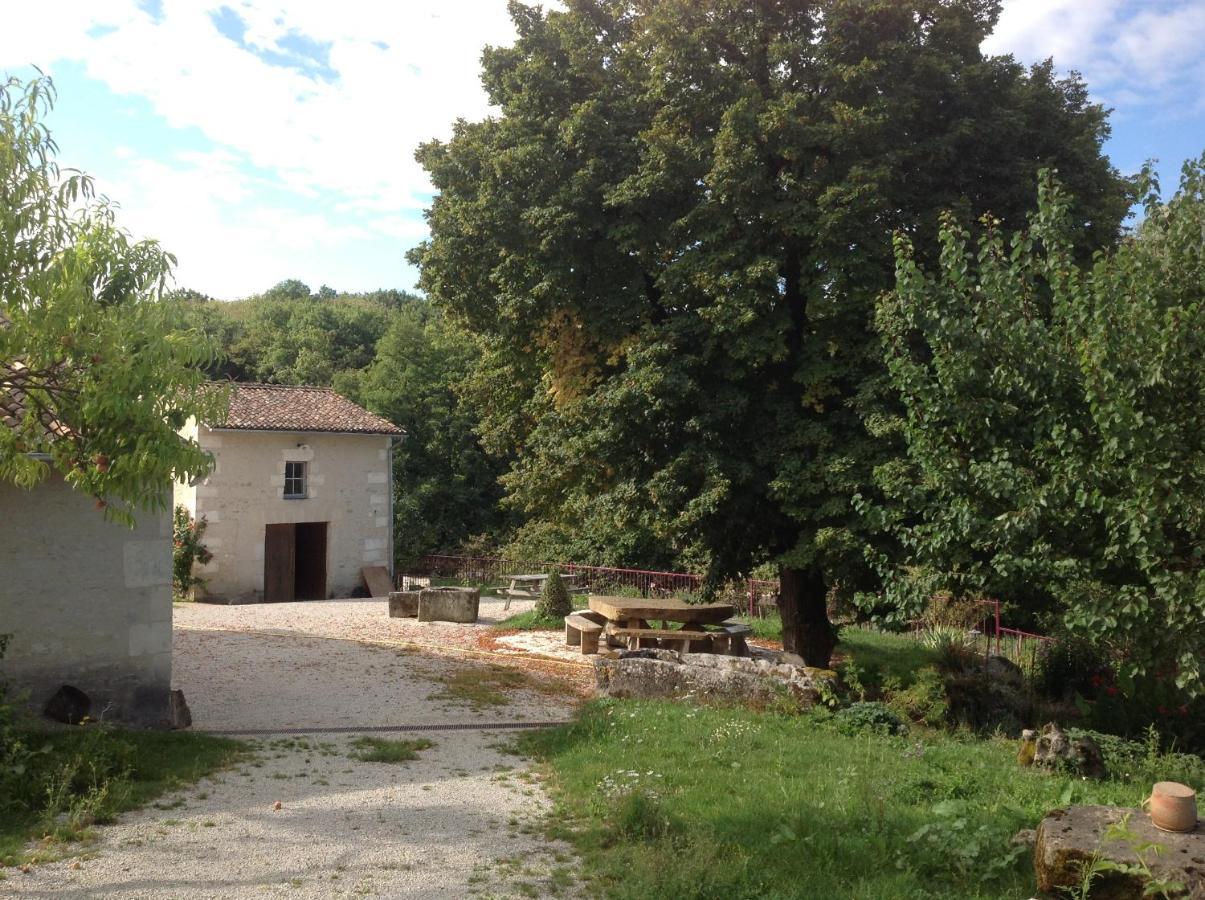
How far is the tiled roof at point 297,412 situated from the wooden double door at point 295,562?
8.33ft

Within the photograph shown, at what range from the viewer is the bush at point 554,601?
17.4 m

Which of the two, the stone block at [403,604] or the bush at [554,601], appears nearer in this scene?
the bush at [554,601]

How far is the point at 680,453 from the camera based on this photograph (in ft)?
39.7

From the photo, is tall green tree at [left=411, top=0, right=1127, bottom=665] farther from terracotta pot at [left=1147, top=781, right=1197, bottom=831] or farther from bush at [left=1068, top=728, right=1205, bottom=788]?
terracotta pot at [left=1147, top=781, right=1197, bottom=831]

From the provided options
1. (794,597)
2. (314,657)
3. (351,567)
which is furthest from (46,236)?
(351,567)

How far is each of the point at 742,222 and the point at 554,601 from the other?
8539 mm

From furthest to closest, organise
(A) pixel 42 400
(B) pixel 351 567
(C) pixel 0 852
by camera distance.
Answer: (B) pixel 351 567
(A) pixel 42 400
(C) pixel 0 852

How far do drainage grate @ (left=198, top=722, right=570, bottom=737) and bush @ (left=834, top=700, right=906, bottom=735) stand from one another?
2.88 metres

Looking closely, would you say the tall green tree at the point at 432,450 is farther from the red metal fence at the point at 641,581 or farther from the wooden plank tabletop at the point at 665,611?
the wooden plank tabletop at the point at 665,611

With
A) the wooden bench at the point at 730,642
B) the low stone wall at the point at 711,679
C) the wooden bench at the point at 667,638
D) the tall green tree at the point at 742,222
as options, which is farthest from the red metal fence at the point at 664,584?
the low stone wall at the point at 711,679

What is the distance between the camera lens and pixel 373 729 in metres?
9.39

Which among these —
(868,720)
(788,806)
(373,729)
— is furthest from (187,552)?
(788,806)

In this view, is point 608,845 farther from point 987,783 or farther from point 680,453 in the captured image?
point 680,453

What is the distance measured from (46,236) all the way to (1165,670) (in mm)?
11712
